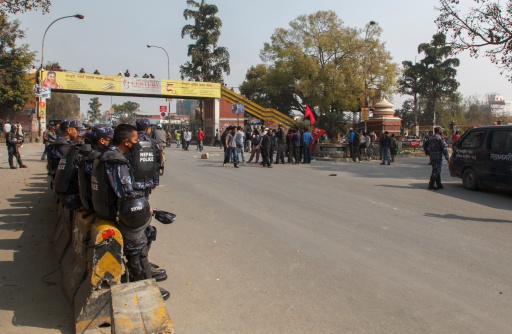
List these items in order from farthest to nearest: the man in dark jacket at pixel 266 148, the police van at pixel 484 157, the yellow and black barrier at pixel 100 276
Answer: the man in dark jacket at pixel 266 148
the police van at pixel 484 157
the yellow and black barrier at pixel 100 276

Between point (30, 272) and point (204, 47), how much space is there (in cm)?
4396

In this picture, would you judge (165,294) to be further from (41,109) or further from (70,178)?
(41,109)

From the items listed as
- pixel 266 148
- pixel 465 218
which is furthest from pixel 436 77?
pixel 465 218

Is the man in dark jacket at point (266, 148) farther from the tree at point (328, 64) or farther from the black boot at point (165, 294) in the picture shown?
the tree at point (328, 64)

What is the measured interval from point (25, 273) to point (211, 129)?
35891 mm

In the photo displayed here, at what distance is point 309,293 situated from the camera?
13.3ft

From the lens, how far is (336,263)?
4.94 metres

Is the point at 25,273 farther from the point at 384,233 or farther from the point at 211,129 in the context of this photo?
the point at 211,129

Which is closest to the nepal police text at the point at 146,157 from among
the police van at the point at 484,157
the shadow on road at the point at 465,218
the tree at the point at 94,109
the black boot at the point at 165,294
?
the black boot at the point at 165,294

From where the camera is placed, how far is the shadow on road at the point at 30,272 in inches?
142

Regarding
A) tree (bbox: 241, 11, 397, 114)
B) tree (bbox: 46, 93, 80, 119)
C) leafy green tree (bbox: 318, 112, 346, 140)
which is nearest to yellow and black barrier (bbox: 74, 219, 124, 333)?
leafy green tree (bbox: 318, 112, 346, 140)

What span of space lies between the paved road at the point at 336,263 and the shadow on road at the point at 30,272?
44.6 inches

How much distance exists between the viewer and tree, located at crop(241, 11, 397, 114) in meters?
42.4

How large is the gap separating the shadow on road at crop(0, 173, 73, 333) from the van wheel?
10.7 meters
